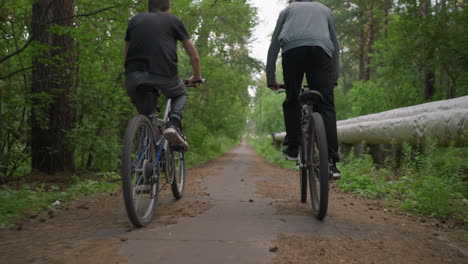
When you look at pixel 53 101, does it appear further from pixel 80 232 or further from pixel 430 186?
pixel 430 186

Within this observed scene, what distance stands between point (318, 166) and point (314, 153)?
241 mm

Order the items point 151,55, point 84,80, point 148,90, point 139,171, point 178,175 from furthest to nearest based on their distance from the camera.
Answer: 1. point 84,80
2. point 178,175
3. point 148,90
4. point 151,55
5. point 139,171

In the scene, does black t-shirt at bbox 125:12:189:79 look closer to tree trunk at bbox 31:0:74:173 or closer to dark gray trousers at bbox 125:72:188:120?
dark gray trousers at bbox 125:72:188:120

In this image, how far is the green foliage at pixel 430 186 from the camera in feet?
9.24

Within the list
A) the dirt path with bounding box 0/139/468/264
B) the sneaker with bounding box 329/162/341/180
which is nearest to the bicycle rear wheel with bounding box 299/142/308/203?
the dirt path with bounding box 0/139/468/264

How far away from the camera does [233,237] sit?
1990 millimetres

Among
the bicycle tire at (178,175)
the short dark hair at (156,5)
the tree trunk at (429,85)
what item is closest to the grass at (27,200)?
the bicycle tire at (178,175)

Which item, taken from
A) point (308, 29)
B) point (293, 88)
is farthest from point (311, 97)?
point (308, 29)

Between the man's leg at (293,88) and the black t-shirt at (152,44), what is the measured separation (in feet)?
3.64

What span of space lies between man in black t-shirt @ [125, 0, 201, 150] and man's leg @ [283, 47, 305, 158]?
1.03m

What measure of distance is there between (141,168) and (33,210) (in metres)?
1.29

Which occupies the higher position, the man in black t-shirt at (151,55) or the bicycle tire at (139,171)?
the man in black t-shirt at (151,55)

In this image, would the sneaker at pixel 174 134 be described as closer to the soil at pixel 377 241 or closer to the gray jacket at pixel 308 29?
the soil at pixel 377 241

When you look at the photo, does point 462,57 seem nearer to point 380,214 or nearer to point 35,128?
point 380,214
